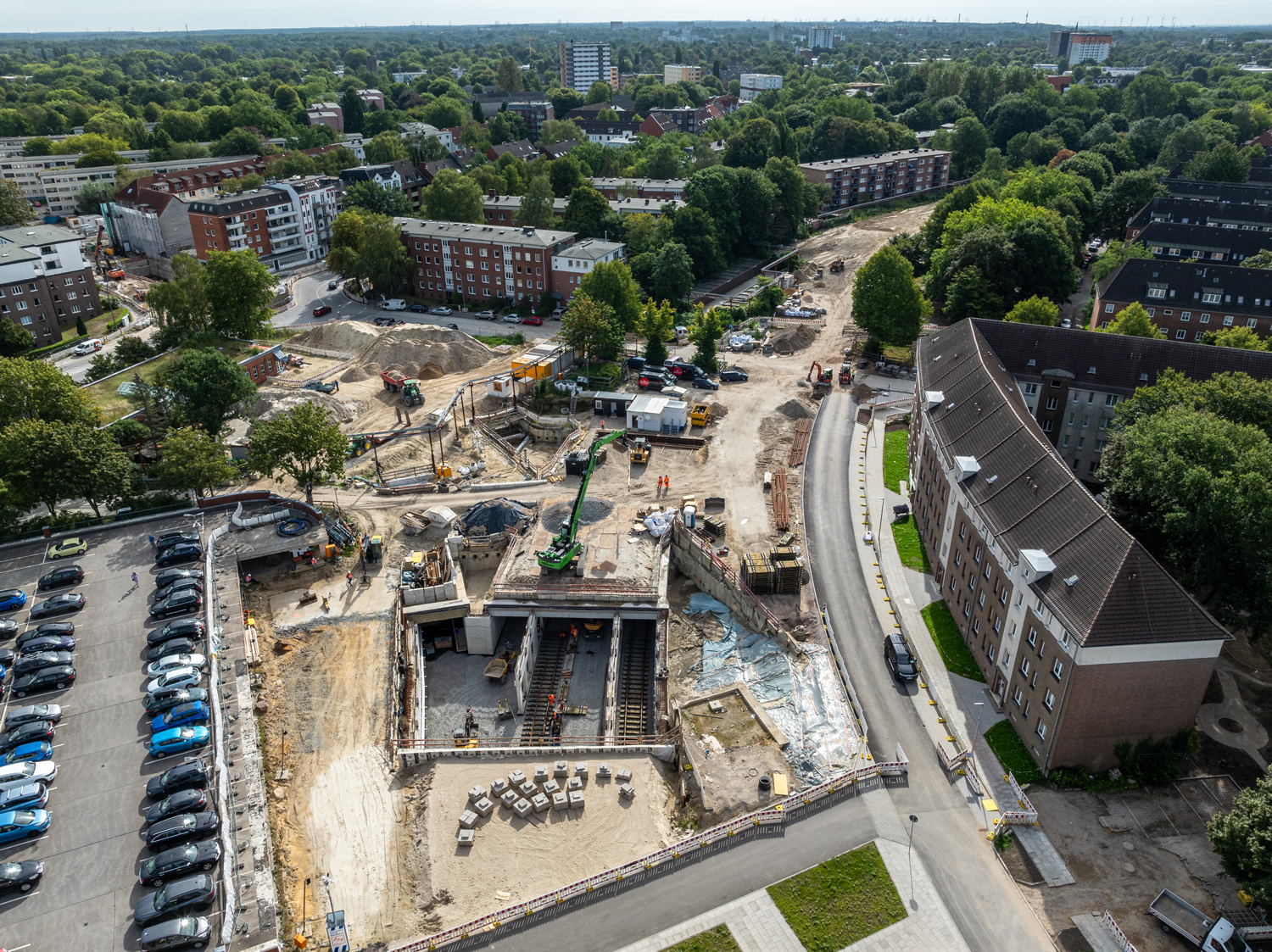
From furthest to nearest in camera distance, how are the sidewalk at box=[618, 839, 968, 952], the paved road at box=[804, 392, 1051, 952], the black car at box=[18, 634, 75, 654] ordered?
the black car at box=[18, 634, 75, 654], the paved road at box=[804, 392, 1051, 952], the sidewalk at box=[618, 839, 968, 952]

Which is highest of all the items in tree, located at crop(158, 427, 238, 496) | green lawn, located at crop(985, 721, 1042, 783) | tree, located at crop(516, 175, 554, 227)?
tree, located at crop(516, 175, 554, 227)

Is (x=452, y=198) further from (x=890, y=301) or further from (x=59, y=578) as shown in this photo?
(x=59, y=578)

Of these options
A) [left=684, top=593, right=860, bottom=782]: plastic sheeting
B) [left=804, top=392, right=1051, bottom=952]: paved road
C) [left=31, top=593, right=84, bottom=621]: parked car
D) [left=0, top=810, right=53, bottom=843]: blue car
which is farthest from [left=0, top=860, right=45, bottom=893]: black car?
[left=804, top=392, right=1051, bottom=952]: paved road

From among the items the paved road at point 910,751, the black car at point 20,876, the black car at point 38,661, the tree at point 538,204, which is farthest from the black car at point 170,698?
the tree at point 538,204

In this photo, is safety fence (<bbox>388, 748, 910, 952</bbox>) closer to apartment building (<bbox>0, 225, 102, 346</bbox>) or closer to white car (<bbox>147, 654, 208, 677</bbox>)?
white car (<bbox>147, 654, 208, 677</bbox>)

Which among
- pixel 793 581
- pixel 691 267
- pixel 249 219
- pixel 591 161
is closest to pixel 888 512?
pixel 793 581

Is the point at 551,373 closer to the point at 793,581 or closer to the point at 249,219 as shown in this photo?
the point at 793,581

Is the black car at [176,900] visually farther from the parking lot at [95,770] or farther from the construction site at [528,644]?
the construction site at [528,644]
